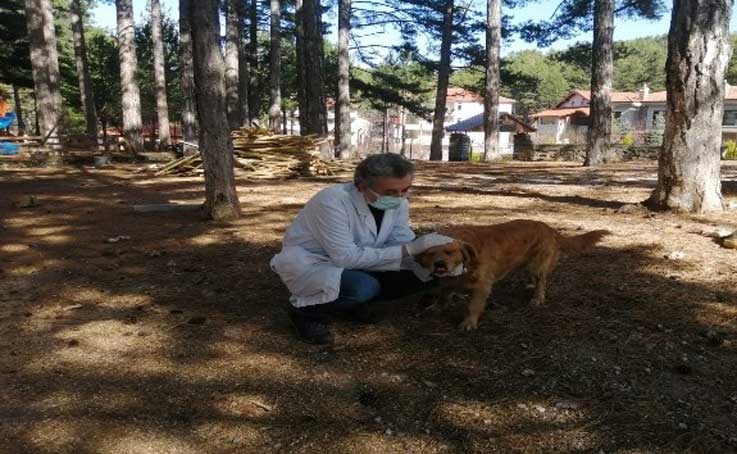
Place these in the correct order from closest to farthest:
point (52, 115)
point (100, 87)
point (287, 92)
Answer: point (52, 115) < point (100, 87) < point (287, 92)

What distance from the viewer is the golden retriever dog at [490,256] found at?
11.1 ft

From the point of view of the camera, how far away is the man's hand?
332 cm

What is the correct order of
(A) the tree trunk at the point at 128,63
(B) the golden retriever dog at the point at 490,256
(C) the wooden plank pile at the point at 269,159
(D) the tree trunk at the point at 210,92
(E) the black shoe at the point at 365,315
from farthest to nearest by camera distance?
(A) the tree trunk at the point at 128,63, (C) the wooden plank pile at the point at 269,159, (D) the tree trunk at the point at 210,92, (E) the black shoe at the point at 365,315, (B) the golden retriever dog at the point at 490,256

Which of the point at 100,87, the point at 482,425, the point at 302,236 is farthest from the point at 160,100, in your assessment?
the point at 482,425

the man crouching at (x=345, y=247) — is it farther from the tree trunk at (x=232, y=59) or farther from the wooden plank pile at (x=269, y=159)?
the tree trunk at (x=232, y=59)

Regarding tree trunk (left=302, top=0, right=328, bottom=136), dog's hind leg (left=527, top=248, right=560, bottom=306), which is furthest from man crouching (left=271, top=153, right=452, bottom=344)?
tree trunk (left=302, top=0, right=328, bottom=136)

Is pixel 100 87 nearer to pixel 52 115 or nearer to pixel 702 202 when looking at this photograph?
pixel 52 115

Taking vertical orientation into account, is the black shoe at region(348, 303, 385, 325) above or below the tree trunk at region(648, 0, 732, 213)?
below

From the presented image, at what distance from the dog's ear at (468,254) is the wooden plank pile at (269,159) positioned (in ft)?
30.8

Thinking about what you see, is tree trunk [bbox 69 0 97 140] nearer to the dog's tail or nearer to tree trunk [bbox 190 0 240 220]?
tree trunk [bbox 190 0 240 220]

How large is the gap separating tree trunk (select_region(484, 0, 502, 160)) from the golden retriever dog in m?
18.2

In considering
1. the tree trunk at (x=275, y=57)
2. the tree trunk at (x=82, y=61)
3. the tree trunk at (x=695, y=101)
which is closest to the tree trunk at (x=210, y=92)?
the tree trunk at (x=695, y=101)

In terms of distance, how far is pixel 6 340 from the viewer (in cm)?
344

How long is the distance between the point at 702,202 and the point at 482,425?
17.8 feet
